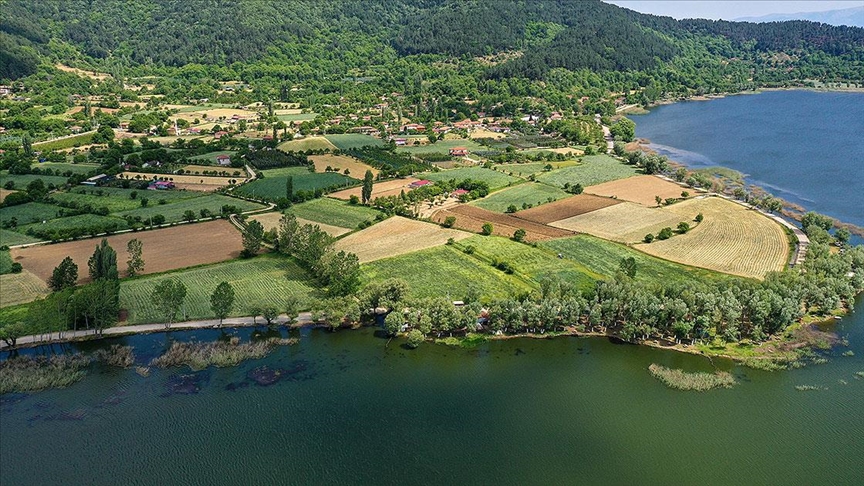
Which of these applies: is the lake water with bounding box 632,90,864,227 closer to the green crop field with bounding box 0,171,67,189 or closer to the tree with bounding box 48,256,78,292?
the tree with bounding box 48,256,78,292

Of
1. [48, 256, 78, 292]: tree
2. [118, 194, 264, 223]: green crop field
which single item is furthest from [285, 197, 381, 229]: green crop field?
[48, 256, 78, 292]: tree

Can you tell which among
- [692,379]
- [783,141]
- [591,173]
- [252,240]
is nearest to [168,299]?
[252,240]

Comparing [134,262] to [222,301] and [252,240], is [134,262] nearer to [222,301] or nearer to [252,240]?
[252,240]

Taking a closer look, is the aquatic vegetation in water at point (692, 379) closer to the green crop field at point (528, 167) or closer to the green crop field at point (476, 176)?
the green crop field at point (476, 176)

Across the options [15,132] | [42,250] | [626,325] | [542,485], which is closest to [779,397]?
[626,325]

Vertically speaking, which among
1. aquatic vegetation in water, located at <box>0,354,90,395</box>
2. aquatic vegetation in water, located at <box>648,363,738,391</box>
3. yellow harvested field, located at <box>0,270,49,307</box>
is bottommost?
aquatic vegetation in water, located at <box>0,354,90,395</box>

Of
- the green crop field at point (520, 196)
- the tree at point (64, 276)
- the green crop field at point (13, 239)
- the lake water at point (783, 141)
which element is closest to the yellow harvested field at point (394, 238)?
the green crop field at point (520, 196)
